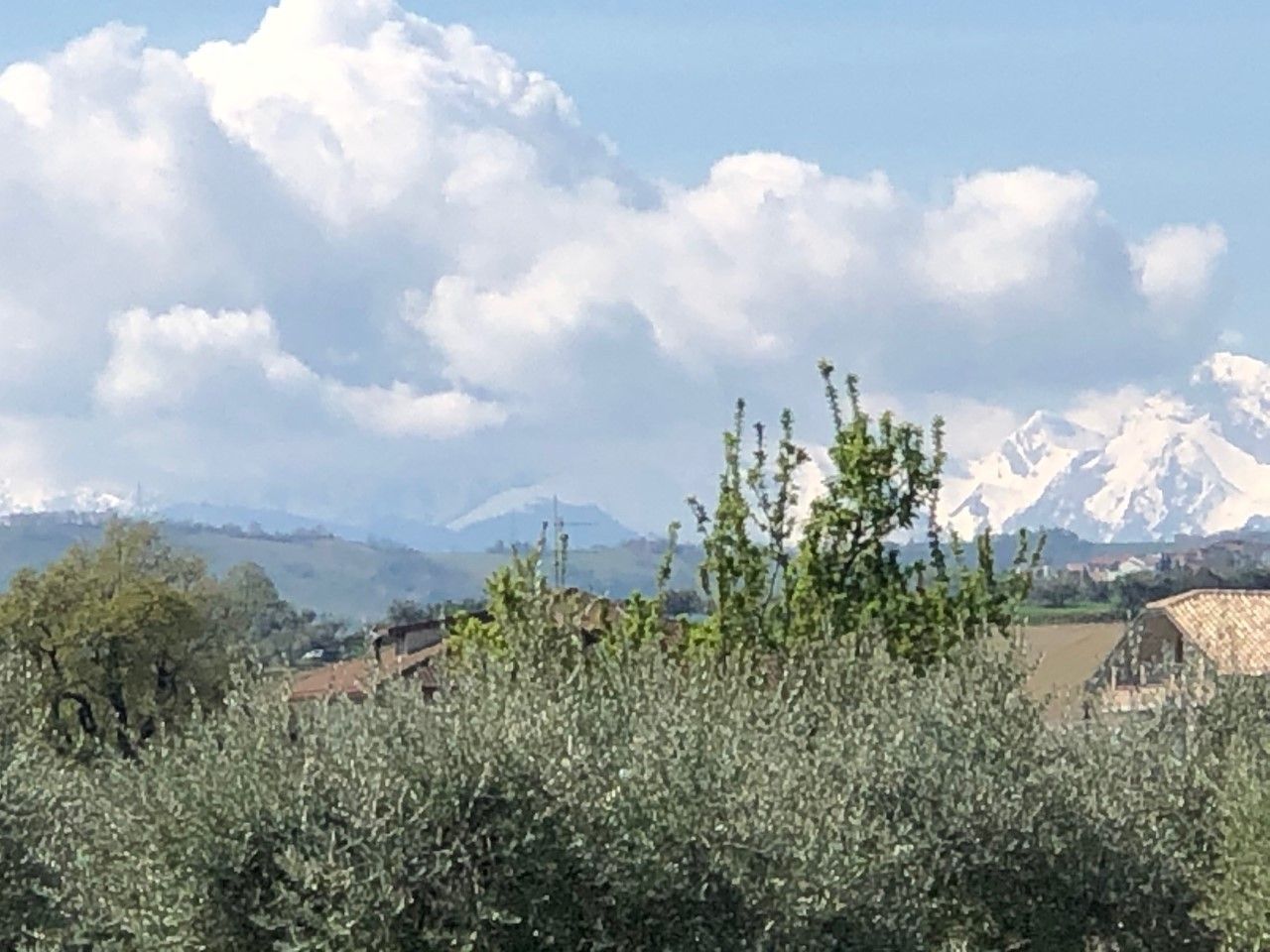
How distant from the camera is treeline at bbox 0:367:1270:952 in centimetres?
1316

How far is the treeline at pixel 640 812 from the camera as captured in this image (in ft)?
43.2

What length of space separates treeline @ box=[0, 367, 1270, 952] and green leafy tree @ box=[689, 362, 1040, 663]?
19.4 ft

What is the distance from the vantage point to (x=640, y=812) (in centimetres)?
1405

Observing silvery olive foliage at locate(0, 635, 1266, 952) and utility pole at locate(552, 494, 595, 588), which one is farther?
utility pole at locate(552, 494, 595, 588)

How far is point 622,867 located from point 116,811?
3100mm

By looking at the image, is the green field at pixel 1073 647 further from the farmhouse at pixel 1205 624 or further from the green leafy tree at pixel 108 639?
the green leafy tree at pixel 108 639

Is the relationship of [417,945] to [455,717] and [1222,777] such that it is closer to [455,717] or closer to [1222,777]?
[455,717]

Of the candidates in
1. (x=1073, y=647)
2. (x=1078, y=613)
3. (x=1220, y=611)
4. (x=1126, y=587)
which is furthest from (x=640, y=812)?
(x=1126, y=587)

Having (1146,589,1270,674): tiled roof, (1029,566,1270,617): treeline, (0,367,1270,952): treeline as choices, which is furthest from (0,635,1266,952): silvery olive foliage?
(1029,566,1270,617): treeline

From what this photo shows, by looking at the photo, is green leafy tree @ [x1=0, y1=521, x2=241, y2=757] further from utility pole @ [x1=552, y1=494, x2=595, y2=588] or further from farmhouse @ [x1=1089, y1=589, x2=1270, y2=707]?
utility pole @ [x1=552, y1=494, x2=595, y2=588]

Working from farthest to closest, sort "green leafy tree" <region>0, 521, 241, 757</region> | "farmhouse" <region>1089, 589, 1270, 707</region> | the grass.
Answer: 1. the grass
2. "green leafy tree" <region>0, 521, 241, 757</region>
3. "farmhouse" <region>1089, 589, 1270, 707</region>

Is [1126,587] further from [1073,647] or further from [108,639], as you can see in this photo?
[108,639]

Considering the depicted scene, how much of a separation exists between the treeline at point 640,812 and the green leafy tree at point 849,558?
591 centimetres

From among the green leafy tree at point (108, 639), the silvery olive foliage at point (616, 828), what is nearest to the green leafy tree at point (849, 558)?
the silvery olive foliage at point (616, 828)
